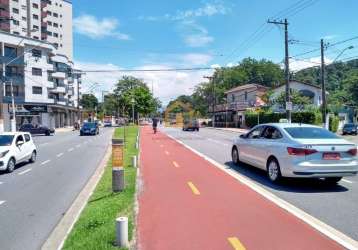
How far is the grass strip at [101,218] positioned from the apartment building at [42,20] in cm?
7606

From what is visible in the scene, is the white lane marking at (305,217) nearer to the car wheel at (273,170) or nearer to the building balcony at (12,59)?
the car wheel at (273,170)

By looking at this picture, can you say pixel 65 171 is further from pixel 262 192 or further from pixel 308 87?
pixel 308 87

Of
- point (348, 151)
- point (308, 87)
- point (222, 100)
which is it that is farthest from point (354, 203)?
point (222, 100)

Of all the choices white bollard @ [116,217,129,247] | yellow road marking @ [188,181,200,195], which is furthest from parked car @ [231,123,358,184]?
white bollard @ [116,217,129,247]

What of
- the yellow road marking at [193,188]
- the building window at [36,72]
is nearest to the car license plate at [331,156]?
the yellow road marking at [193,188]

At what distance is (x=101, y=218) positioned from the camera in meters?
7.29

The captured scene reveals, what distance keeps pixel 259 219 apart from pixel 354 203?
2730 mm

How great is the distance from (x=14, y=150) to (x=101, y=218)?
9.79 meters

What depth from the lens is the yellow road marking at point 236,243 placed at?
576cm

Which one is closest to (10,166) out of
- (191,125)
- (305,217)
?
(305,217)

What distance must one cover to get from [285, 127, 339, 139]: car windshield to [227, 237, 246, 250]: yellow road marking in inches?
215

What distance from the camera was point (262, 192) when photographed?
32.4 feet

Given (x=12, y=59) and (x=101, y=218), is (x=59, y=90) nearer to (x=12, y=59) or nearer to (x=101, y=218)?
(x=12, y=59)

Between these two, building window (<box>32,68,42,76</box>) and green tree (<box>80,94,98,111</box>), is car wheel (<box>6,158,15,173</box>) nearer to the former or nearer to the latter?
building window (<box>32,68,42,76</box>)
